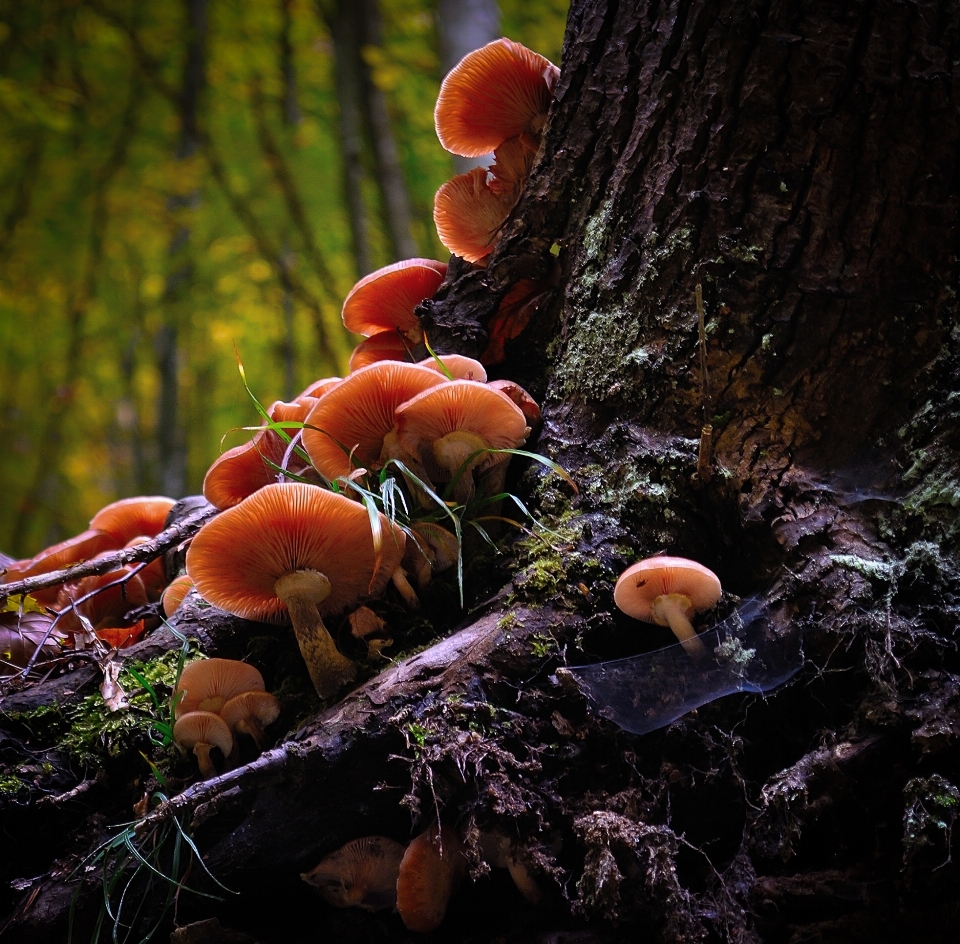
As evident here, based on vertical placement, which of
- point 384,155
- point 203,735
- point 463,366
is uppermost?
point 384,155

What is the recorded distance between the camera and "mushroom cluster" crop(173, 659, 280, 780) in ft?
5.51

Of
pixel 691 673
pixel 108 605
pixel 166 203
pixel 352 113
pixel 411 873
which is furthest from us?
pixel 166 203

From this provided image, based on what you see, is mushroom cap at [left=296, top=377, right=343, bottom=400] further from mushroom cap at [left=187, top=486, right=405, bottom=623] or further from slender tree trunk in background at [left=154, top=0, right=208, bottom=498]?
slender tree trunk in background at [left=154, top=0, right=208, bottom=498]

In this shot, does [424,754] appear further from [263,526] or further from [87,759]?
[87,759]

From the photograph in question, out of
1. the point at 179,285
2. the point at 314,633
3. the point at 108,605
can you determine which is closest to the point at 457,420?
the point at 314,633

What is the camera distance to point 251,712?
1754 millimetres

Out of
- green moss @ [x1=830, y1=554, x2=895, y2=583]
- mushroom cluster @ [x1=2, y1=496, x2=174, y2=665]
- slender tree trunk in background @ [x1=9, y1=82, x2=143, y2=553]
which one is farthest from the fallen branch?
slender tree trunk in background @ [x1=9, y1=82, x2=143, y2=553]

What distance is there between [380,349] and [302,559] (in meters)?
1.08

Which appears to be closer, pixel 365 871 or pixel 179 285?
pixel 365 871

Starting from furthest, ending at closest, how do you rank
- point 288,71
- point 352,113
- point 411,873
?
point 288,71 → point 352,113 → point 411,873

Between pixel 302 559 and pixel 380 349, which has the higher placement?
pixel 380 349

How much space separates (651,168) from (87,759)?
2.22 m

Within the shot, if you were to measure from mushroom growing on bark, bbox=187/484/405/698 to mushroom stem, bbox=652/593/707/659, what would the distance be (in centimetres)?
66

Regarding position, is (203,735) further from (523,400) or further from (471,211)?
(471,211)
